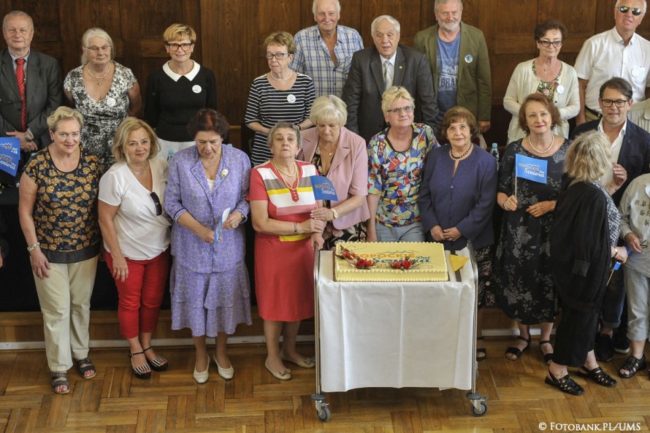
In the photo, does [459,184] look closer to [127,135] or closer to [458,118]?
[458,118]

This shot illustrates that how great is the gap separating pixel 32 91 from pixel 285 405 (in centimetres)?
246

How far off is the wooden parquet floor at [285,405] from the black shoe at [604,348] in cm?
6

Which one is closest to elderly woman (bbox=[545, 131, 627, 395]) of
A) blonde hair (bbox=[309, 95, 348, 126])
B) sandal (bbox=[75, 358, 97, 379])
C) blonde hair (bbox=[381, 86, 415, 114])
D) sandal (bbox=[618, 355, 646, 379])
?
sandal (bbox=[618, 355, 646, 379])

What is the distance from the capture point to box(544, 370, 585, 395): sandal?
4586 mm

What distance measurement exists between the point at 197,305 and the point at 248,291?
0.91 feet

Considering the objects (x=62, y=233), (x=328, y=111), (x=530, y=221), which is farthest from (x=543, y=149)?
(x=62, y=233)

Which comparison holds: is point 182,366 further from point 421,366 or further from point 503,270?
point 503,270

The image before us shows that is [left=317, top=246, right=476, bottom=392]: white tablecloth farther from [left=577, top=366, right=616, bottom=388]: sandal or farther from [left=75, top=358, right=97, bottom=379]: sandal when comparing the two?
[left=75, top=358, right=97, bottom=379]: sandal

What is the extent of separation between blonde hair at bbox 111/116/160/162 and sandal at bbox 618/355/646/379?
8.85ft

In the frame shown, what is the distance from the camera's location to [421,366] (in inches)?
170

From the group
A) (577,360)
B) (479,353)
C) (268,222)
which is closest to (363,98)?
(268,222)

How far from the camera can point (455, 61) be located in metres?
5.68

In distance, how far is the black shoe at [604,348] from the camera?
16.2ft

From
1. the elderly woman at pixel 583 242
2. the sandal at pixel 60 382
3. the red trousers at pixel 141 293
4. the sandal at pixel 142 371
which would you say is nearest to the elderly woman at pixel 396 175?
the elderly woman at pixel 583 242
